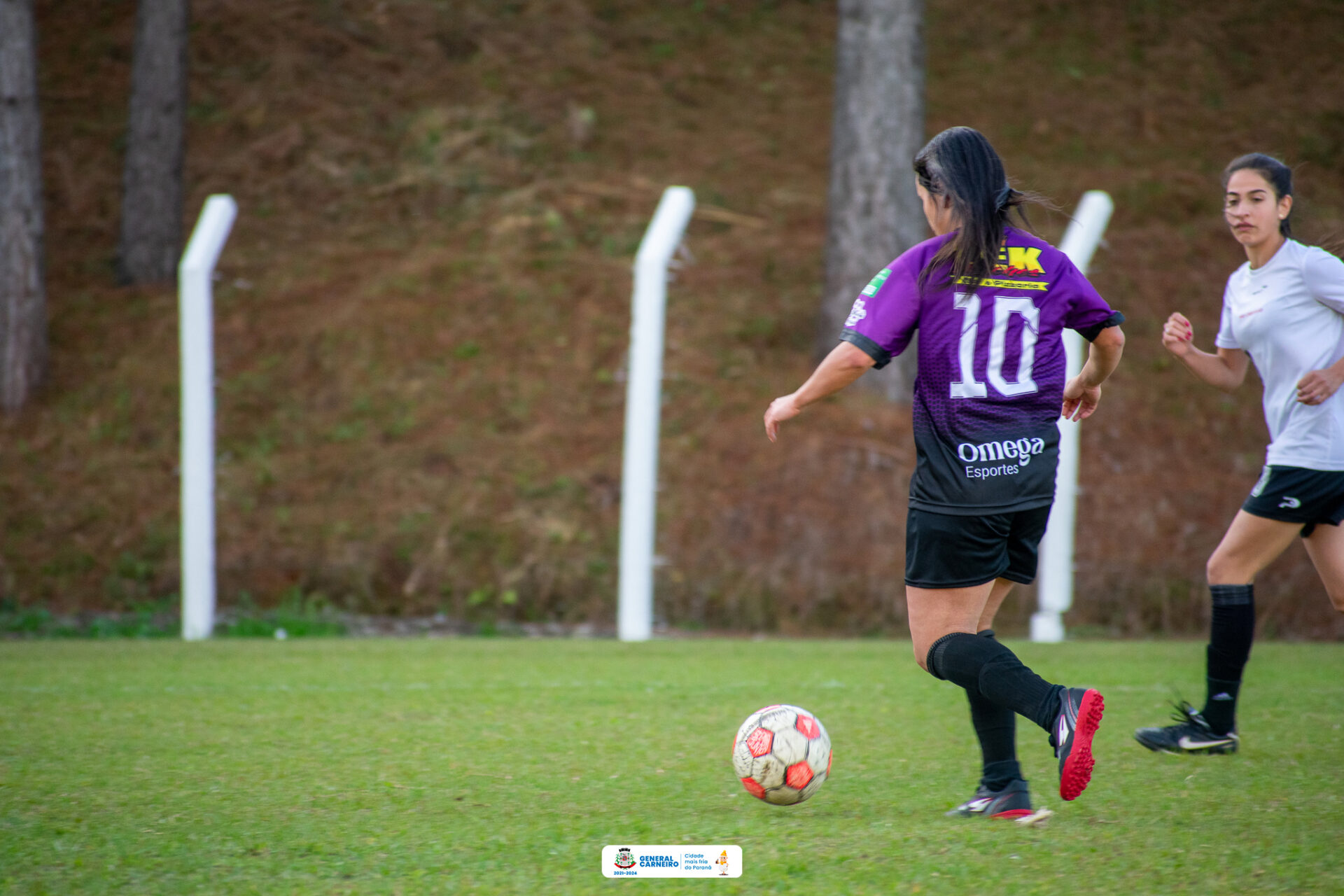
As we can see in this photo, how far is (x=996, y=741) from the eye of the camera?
3432 millimetres

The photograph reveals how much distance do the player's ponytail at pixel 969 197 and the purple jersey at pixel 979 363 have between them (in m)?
0.04

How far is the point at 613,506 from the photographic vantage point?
10.6m

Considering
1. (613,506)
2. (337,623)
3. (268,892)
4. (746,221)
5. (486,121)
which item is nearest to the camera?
(268,892)

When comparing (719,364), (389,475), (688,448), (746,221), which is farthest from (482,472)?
(746,221)

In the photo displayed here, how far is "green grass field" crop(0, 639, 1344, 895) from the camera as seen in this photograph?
2830mm

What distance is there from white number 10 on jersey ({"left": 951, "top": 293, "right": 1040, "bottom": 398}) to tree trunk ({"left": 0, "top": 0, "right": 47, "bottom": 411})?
34.8ft

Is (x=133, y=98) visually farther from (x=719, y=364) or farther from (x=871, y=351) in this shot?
(x=871, y=351)

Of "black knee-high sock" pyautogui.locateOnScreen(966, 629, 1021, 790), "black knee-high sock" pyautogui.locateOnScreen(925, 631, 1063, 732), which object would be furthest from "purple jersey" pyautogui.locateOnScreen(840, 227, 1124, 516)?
"black knee-high sock" pyautogui.locateOnScreen(966, 629, 1021, 790)

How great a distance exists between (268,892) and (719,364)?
31.8 feet

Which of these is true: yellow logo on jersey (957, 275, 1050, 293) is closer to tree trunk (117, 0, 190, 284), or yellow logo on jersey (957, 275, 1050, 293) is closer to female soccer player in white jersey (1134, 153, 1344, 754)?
female soccer player in white jersey (1134, 153, 1344, 754)

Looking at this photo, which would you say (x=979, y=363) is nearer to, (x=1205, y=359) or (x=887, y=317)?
(x=887, y=317)

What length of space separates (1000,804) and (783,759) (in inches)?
24.9

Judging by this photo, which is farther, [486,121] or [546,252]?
[486,121]

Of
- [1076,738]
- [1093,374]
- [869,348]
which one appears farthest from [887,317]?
[1076,738]
